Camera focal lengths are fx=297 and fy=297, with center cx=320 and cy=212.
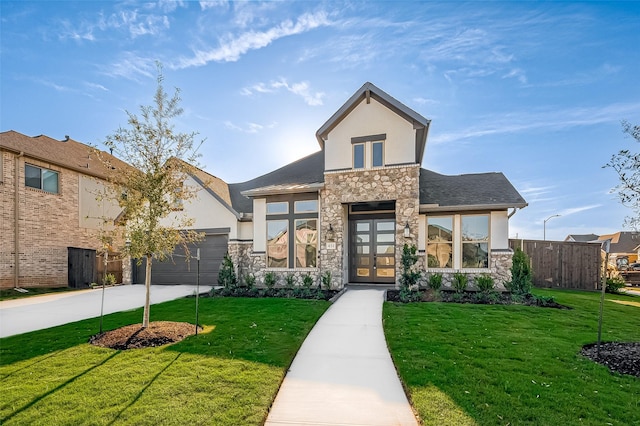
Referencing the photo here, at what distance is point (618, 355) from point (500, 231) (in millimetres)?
5978

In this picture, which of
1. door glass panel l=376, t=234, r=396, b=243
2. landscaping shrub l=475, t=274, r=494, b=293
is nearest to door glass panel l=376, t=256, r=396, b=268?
door glass panel l=376, t=234, r=396, b=243

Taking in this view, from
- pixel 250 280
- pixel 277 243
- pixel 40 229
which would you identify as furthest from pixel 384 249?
pixel 40 229

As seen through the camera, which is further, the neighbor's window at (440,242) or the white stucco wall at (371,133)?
the neighbor's window at (440,242)

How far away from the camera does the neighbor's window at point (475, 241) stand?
10617 mm

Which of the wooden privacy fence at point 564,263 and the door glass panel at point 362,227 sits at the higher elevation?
the door glass panel at point 362,227

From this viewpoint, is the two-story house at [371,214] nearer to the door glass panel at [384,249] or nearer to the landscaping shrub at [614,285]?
the door glass panel at [384,249]

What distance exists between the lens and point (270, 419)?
3174mm

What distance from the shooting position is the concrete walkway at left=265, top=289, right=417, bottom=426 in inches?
128

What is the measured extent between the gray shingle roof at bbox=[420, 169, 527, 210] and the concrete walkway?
6342mm

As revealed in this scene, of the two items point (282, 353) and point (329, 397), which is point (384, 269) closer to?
point (282, 353)

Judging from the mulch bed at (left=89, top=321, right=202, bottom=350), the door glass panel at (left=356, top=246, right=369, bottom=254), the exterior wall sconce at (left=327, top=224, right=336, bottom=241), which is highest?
the exterior wall sconce at (left=327, top=224, right=336, bottom=241)

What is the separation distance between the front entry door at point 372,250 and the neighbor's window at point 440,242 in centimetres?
131

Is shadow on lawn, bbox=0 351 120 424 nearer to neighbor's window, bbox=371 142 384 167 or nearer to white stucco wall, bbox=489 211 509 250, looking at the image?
neighbor's window, bbox=371 142 384 167

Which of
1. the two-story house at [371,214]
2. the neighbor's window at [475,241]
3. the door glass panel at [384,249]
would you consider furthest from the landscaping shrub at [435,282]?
the door glass panel at [384,249]
